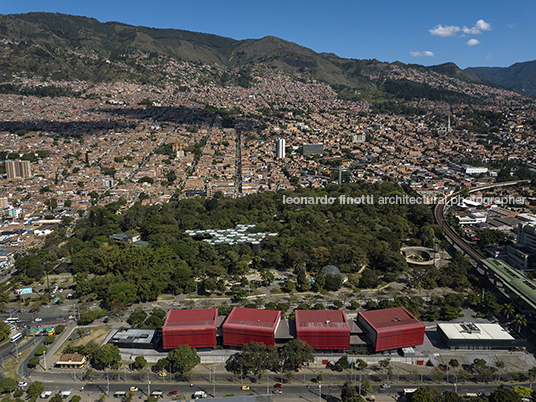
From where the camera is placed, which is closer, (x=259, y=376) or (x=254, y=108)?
(x=259, y=376)

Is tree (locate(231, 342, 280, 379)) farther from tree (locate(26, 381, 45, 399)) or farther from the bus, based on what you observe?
the bus

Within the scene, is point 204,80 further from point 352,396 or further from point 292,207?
point 352,396

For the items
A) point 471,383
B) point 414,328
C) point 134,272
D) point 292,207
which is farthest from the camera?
point 292,207

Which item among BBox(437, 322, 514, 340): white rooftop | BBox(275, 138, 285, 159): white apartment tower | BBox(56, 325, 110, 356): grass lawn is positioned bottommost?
BBox(56, 325, 110, 356): grass lawn

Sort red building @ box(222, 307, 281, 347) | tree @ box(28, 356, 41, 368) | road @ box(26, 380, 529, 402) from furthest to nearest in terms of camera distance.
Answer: red building @ box(222, 307, 281, 347) < tree @ box(28, 356, 41, 368) < road @ box(26, 380, 529, 402)

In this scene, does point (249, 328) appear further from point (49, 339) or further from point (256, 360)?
point (49, 339)

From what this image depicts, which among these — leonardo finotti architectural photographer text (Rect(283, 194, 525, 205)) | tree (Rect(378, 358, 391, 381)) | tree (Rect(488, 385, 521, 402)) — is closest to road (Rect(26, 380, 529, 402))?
tree (Rect(378, 358, 391, 381))

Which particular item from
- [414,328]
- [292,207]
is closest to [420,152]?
[292,207]

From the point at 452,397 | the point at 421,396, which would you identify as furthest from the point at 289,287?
the point at 452,397
